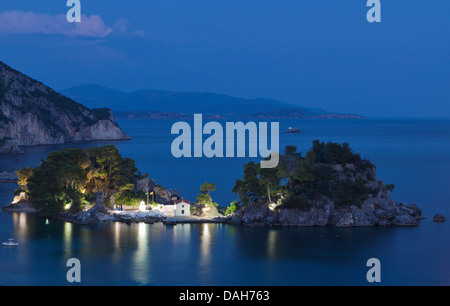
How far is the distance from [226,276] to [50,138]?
143 metres

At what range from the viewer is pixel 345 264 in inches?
1825

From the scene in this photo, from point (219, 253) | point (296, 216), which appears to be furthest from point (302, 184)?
point (219, 253)

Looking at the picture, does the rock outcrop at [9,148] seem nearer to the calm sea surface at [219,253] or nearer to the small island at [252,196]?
the small island at [252,196]

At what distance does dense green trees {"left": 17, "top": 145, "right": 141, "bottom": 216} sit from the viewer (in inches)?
2431

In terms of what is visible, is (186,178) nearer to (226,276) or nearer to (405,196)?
(405,196)

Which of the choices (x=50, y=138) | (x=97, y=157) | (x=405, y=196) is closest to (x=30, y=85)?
(x=50, y=138)

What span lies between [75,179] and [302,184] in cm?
2416

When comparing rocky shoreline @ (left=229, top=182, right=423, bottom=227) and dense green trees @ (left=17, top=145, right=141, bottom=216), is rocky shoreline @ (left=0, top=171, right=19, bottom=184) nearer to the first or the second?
dense green trees @ (left=17, top=145, right=141, bottom=216)

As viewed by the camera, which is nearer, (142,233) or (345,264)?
(345,264)

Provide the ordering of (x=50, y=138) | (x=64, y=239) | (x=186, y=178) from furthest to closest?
(x=50, y=138)
(x=186, y=178)
(x=64, y=239)

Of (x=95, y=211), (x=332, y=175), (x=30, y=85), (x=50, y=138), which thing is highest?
(x=30, y=85)

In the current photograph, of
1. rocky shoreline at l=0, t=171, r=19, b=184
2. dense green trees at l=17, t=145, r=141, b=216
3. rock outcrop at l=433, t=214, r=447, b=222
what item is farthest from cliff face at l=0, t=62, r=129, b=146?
rock outcrop at l=433, t=214, r=447, b=222

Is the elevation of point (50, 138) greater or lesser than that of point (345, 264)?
greater
